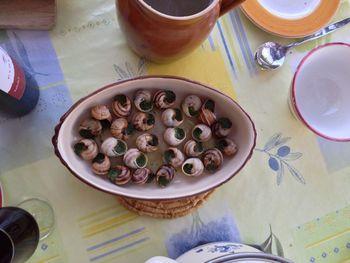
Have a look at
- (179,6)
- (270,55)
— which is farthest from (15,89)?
(270,55)

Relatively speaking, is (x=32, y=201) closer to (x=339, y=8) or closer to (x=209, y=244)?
(x=209, y=244)

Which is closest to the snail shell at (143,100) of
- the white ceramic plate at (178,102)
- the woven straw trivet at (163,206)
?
the white ceramic plate at (178,102)

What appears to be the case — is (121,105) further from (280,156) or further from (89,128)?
(280,156)

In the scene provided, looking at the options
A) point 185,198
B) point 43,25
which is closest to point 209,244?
point 185,198

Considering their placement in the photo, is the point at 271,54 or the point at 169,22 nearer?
the point at 169,22

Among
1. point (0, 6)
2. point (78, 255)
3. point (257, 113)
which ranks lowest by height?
point (78, 255)
